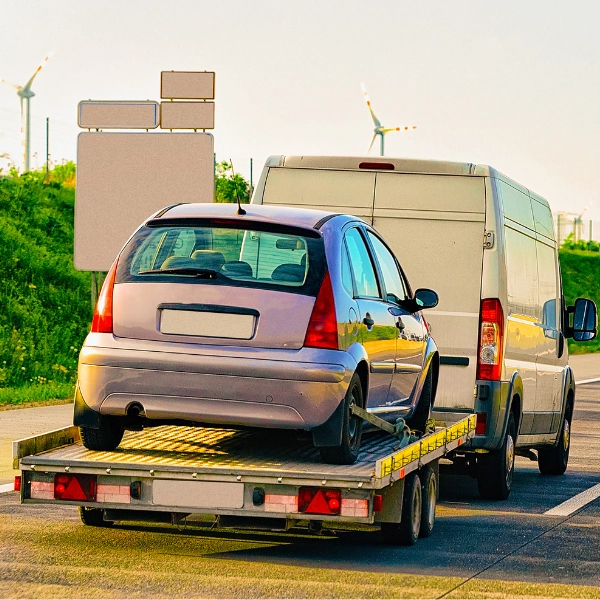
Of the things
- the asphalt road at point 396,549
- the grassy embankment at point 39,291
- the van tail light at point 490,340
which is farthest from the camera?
the grassy embankment at point 39,291

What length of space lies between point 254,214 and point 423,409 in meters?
2.53

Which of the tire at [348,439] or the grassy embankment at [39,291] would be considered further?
the grassy embankment at [39,291]

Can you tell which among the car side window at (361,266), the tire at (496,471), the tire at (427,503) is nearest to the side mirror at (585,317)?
the tire at (496,471)

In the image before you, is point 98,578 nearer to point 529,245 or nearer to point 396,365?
point 396,365

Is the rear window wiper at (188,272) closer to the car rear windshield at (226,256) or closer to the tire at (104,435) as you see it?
the car rear windshield at (226,256)

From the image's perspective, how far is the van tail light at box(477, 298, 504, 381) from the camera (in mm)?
12000

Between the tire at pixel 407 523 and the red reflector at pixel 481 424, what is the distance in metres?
2.30

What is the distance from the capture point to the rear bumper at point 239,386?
8703mm

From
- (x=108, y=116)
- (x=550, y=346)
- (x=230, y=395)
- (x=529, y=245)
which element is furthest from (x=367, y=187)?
(x=108, y=116)

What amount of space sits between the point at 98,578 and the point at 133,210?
915 inches

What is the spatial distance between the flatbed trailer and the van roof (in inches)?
124

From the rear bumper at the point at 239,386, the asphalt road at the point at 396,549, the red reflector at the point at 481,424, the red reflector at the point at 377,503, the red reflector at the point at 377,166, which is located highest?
the red reflector at the point at 377,166

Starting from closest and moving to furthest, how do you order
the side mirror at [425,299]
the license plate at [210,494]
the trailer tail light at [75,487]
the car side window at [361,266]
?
the license plate at [210,494], the trailer tail light at [75,487], the car side window at [361,266], the side mirror at [425,299]

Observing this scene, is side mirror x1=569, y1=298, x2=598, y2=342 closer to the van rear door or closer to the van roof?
the van rear door
